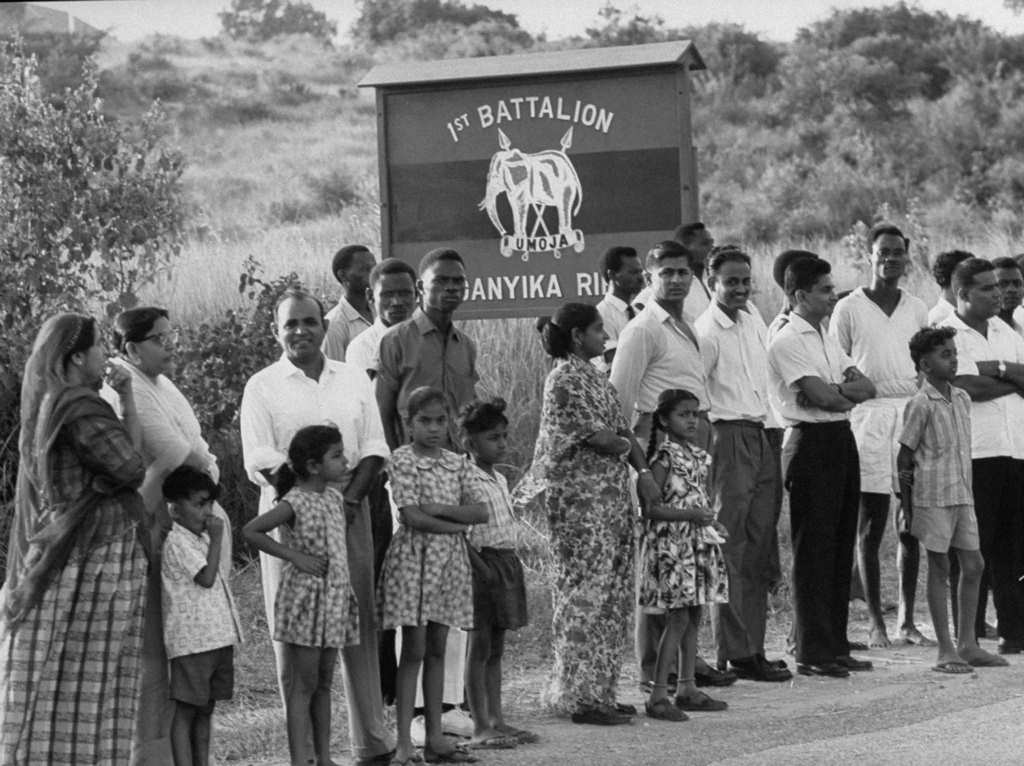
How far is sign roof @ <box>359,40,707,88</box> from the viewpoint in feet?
37.0

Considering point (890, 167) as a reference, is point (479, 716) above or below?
below

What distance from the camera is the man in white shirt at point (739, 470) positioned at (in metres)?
9.20

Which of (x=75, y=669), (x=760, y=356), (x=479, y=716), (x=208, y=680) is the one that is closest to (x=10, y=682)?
(x=75, y=669)

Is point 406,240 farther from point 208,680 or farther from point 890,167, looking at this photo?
point 890,167

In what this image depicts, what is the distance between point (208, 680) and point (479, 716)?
1354 mm

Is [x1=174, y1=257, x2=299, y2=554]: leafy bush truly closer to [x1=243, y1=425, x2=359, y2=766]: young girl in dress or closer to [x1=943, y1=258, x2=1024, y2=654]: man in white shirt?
[x1=943, y1=258, x2=1024, y2=654]: man in white shirt

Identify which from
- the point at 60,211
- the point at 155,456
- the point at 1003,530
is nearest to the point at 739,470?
the point at 1003,530

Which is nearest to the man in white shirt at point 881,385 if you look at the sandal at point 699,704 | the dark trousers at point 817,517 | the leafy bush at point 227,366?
the dark trousers at point 817,517

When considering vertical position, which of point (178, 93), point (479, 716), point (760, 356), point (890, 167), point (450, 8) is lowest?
point (479, 716)

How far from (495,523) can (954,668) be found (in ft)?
9.39

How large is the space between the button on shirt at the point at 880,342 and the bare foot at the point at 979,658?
4.85 feet

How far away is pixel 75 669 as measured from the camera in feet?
20.7

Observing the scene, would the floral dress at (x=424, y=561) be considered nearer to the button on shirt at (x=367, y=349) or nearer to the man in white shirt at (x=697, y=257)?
the button on shirt at (x=367, y=349)

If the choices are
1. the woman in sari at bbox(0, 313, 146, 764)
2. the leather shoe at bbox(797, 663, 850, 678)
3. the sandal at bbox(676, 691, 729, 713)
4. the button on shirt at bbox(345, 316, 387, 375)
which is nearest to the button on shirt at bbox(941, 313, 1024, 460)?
the leather shoe at bbox(797, 663, 850, 678)
